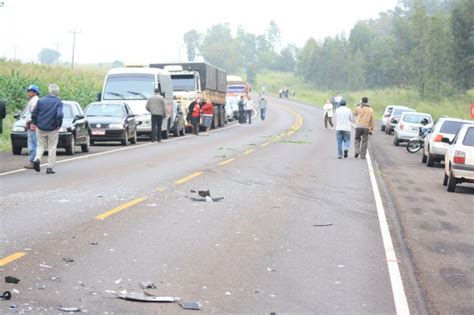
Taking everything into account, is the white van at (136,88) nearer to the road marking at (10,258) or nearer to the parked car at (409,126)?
the parked car at (409,126)

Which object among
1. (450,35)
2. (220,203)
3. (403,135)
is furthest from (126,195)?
(450,35)

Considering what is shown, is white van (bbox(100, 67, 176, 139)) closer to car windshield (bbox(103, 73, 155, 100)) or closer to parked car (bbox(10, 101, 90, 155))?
car windshield (bbox(103, 73, 155, 100))

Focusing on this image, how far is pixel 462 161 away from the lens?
60.1 feet

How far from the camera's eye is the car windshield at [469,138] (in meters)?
18.8

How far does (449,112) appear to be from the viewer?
67.4 m

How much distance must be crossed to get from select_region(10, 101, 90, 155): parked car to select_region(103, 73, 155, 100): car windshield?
9.20m

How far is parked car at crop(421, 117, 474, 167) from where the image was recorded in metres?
25.9

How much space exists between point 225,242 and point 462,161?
9.51m

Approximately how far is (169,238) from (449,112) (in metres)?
59.8

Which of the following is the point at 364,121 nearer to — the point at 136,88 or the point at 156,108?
the point at 156,108

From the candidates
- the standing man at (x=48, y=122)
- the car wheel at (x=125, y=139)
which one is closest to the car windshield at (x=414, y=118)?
the car wheel at (x=125, y=139)

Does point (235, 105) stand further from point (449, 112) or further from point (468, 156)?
point (468, 156)

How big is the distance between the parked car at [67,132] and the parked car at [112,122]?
399 cm

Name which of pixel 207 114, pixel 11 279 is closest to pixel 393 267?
pixel 11 279
